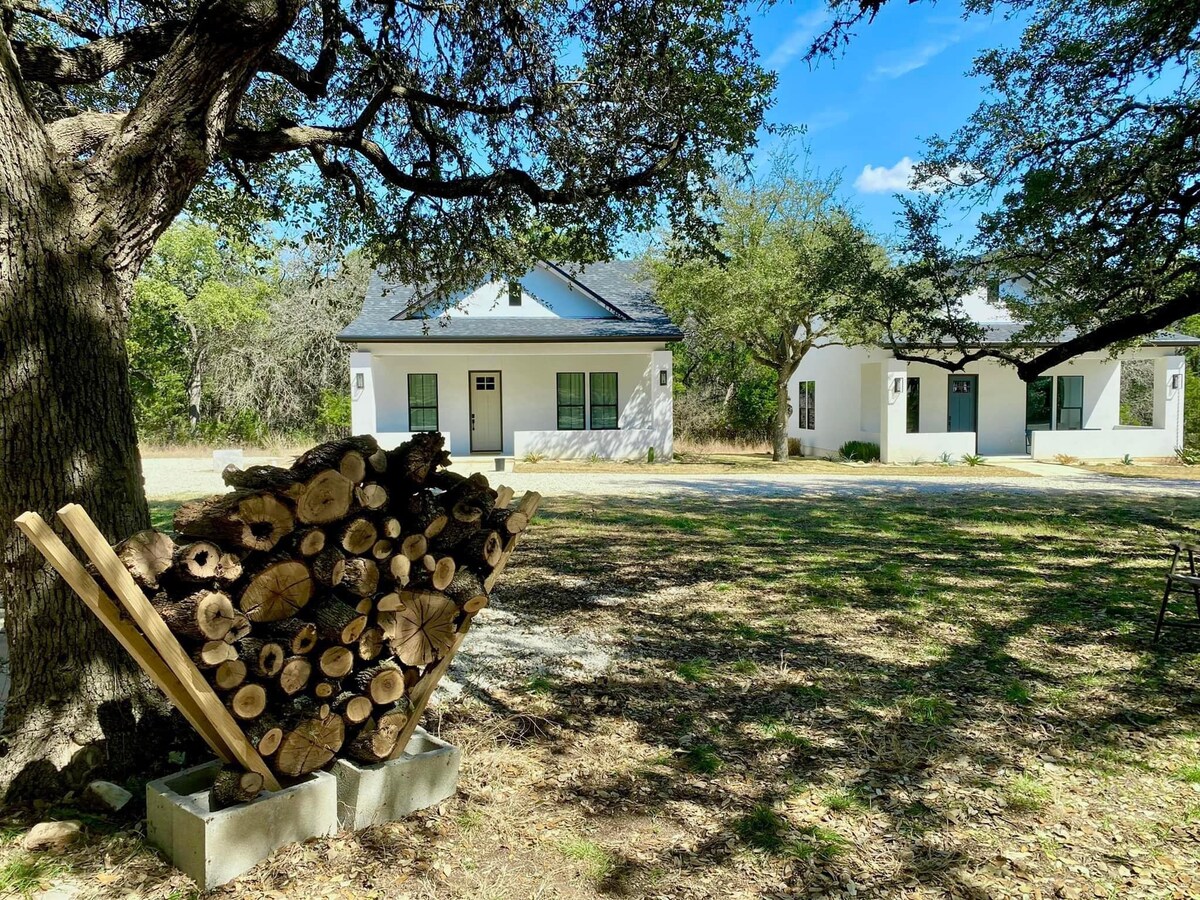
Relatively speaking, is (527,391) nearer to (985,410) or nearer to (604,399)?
(604,399)

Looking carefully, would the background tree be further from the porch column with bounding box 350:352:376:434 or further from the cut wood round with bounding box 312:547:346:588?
the porch column with bounding box 350:352:376:434

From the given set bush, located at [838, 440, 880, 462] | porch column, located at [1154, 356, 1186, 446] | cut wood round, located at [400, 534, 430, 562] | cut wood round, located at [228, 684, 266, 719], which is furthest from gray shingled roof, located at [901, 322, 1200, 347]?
cut wood round, located at [228, 684, 266, 719]

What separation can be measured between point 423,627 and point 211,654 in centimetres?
83

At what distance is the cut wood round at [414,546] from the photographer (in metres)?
3.08

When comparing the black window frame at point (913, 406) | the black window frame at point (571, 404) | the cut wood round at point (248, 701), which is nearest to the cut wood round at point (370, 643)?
the cut wood round at point (248, 701)

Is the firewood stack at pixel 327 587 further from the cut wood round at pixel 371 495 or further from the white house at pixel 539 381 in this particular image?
the white house at pixel 539 381

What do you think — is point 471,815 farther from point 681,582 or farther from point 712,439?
point 712,439

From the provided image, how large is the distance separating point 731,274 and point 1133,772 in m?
16.0

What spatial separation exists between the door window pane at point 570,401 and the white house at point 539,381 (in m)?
0.03

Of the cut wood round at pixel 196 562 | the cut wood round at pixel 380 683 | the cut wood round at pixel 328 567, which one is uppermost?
the cut wood round at pixel 196 562

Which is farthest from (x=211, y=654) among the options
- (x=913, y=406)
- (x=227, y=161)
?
(x=913, y=406)

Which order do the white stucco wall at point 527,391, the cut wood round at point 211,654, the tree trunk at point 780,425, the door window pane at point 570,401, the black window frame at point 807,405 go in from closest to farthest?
the cut wood round at point 211,654 < the white stucco wall at point 527,391 < the tree trunk at point 780,425 < the door window pane at point 570,401 < the black window frame at point 807,405

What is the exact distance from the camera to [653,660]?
16.6 ft

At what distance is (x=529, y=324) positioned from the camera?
→ 20.6 meters
